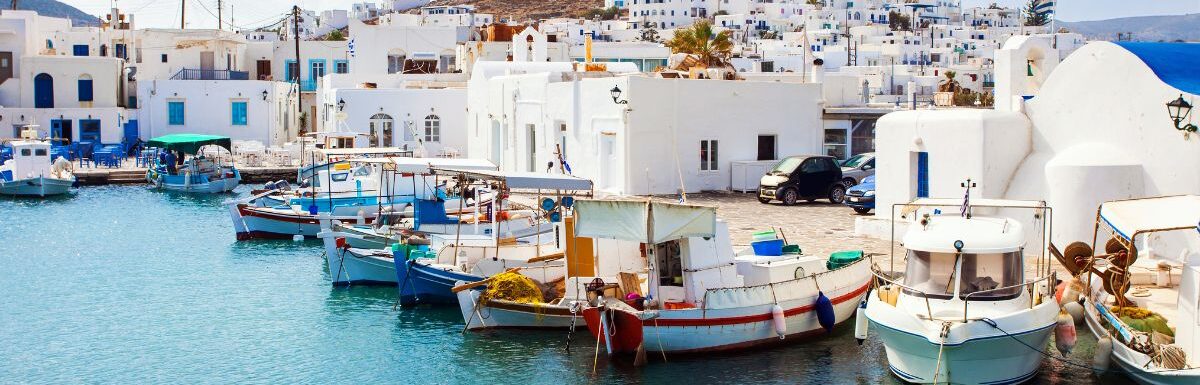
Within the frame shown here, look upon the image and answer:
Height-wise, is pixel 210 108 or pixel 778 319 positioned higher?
pixel 210 108

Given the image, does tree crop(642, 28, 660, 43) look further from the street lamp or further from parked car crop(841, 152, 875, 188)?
the street lamp

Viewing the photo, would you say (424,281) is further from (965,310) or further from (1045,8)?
(1045,8)

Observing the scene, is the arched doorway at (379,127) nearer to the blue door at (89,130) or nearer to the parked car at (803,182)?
the blue door at (89,130)

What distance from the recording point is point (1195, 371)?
14.0 m

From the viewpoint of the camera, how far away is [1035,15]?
541ft

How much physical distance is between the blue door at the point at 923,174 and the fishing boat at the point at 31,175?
3101 cm

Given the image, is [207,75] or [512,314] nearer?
[512,314]

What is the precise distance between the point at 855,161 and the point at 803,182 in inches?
119

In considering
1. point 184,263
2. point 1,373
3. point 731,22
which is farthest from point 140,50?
point 731,22

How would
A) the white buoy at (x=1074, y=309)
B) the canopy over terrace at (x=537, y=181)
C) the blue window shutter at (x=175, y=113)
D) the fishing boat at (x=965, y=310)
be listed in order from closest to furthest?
the fishing boat at (x=965, y=310), the white buoy at (x=1074, y=309), the canopy over terrace at (x=537, y=181), the blue window shutter at (x=175, y=113)

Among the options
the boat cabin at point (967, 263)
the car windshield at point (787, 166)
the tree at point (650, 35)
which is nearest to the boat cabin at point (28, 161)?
the car windshield at point (787, 166)

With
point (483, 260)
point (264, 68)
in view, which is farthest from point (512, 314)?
point (264, 68)

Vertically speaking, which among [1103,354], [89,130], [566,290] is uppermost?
[89,130]

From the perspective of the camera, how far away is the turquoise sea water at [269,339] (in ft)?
57.5
